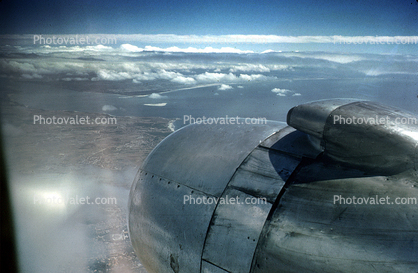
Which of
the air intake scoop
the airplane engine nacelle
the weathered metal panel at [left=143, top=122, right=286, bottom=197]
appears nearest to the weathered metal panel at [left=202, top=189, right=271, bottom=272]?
the airplane engine nacelle

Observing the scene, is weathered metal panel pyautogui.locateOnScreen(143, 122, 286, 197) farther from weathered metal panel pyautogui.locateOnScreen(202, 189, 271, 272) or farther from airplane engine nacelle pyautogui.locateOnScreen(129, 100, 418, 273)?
weathered metal panel pyautogui.locateOnScreen(202, 189, 271, 272)

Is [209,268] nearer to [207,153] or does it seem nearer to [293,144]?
[207,153]

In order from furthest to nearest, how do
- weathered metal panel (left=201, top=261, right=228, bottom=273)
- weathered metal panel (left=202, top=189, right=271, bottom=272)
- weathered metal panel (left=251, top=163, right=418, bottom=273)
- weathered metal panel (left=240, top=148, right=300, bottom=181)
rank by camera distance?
weathered metal panel (left=240, top=148, right=300, bottom=181) < weathered metal panel (left=201, top=261, right=228, bottom=273) < weathered metal panel (left=202, top=189, right=271, bottom=272) < weathered metal panel (left=251, top=163, right=418, bottom=273)

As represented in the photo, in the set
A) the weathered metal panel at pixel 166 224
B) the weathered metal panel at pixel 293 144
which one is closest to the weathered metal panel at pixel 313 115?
the weathered metal panel at pixel 293 144

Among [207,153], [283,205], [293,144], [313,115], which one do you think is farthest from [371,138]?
[207,153]

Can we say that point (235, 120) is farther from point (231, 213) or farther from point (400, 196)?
point (400, 196)

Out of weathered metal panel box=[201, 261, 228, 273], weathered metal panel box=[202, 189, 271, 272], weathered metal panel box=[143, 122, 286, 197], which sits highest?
weathered metal panel box=[143, 122, 286, 197]
